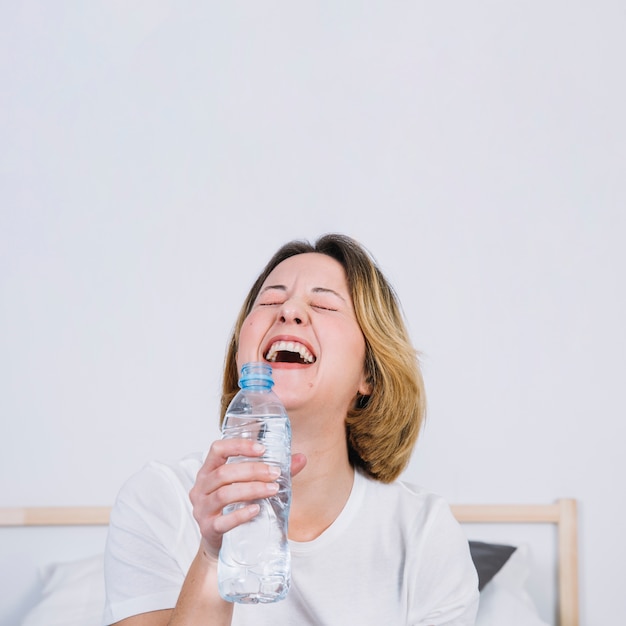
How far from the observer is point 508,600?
160 cm

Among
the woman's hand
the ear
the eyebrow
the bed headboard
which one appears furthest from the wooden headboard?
the woman's hand

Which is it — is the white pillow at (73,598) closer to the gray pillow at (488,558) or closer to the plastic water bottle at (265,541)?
the plastic water bottle at (265,541)

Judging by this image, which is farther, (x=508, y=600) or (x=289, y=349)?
(x=508, y=600)

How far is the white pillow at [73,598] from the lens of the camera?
1.51m

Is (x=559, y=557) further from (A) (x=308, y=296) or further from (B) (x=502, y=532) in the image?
(A) (x=308, y=296)

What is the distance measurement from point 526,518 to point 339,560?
2.77 ft

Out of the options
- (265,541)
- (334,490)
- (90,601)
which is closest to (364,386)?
(334,490)

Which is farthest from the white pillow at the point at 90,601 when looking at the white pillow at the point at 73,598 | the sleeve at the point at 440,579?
the sleeve at the point at 440,579

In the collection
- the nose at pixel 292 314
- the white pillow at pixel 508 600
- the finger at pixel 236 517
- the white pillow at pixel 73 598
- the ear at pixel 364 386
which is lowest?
the white pillow at pixel 508 600

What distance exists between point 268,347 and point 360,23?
1305 millimetres

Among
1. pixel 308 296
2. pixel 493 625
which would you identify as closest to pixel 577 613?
pixel 493 625

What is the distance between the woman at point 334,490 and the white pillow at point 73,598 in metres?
0.50

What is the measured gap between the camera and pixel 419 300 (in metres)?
1.97

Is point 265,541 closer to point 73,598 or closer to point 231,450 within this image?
point 231,450
